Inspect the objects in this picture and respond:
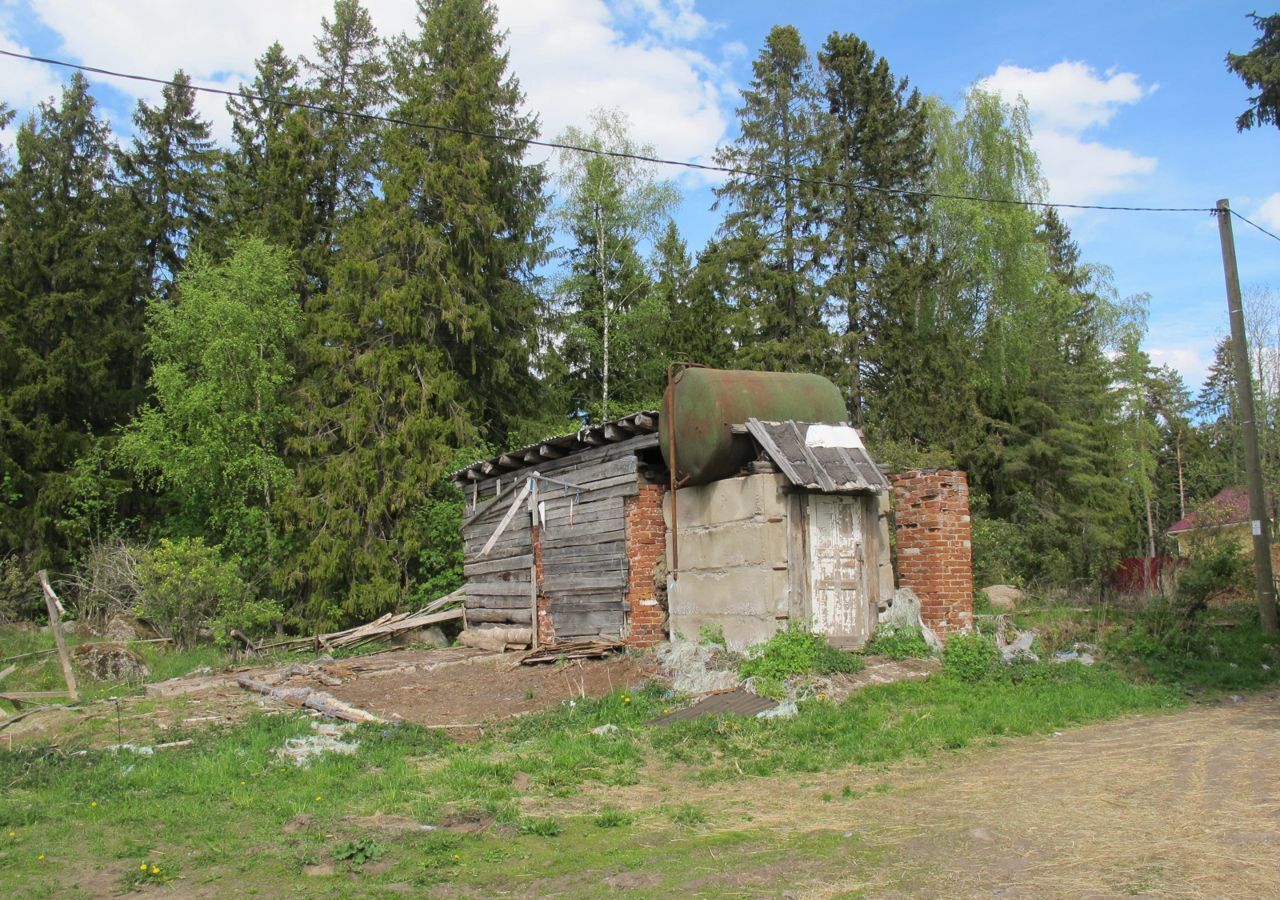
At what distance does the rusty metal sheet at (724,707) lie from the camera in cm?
955

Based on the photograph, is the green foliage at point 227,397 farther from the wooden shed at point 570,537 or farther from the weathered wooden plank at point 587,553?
the weathered wooden plank at point 587,553

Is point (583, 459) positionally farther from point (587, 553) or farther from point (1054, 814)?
point (1054, 814)

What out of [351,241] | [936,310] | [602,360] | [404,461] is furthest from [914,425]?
[351,241]

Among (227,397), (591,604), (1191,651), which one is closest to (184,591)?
(227,397)

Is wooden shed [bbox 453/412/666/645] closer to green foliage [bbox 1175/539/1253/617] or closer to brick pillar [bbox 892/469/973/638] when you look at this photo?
brick pillar [bbox 892/469/973/638]

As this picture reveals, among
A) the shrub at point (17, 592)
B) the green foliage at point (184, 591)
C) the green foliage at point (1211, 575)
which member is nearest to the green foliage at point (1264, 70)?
the green foliage at point (1211, 575)

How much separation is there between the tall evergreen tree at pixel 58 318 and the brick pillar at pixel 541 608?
50.1 ft

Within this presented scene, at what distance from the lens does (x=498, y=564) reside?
659 inches

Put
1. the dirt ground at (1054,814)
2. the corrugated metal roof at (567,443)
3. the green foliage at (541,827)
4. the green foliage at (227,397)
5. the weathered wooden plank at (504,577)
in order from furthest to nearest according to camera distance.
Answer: the green foliage at (227,397)
the weathered wooden plank at (504,577)
the corrugated metal roof at (567,443)
the green foliage at (541,827)
the dirt ground at (1054,814)

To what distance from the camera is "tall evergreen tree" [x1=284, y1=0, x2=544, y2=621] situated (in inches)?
839

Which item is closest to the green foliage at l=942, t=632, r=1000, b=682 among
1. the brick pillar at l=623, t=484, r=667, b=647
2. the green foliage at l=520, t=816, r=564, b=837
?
the brick pillar at l=623, t=484, r=667, b=647

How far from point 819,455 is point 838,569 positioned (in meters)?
1.35

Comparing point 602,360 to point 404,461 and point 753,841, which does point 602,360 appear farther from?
point 753,841

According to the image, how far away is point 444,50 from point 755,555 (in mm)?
17860
